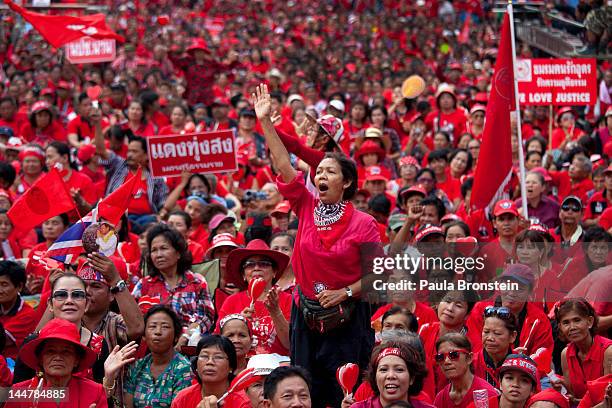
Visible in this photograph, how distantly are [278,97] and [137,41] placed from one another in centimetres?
964

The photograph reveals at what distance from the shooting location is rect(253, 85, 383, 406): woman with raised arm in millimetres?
5977

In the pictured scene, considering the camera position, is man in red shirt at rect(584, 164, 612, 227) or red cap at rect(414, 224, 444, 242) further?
man in red shirt at rect(584, 164, 612, 227)

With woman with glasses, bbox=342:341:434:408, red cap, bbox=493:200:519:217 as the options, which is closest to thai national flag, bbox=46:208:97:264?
woman with glasses, bbox=342:341:434:408

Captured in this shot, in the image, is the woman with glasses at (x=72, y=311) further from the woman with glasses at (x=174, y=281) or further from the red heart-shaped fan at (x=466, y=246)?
the red heart-shaped fan at (x=466, y=246)

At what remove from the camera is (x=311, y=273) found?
6.02 metres

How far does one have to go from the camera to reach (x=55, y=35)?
13.4 metres

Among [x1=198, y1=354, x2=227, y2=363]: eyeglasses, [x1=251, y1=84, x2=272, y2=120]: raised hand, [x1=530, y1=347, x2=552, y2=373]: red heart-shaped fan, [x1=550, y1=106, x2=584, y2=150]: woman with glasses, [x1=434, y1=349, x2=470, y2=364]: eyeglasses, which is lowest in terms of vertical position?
[x1=530, y1=347, x2=552, y2=373]: red heart-shaped fan

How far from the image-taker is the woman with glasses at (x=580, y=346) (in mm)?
6645

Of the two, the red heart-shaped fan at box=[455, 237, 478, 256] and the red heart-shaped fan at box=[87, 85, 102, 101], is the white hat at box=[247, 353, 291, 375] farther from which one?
the red heart-shaped fan at box=[87, 85, 102, 101]

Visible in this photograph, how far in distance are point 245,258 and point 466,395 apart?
1.84 metres

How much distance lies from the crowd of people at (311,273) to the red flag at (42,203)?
0.30ft

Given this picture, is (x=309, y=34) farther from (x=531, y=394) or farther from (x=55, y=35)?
(x=531, y=394)

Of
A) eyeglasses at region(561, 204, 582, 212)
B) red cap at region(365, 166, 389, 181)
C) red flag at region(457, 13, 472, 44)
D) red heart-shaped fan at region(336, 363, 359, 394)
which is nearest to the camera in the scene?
red heart-shaped fan at region(336, 363, 359, 394)

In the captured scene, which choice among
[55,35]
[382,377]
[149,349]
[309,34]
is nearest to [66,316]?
[149,349]
